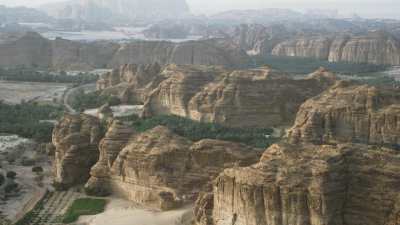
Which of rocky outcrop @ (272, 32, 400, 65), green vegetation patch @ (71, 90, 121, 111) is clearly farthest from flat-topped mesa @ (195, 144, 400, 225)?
rocky outcrop @ (272, 32, 400, 65)

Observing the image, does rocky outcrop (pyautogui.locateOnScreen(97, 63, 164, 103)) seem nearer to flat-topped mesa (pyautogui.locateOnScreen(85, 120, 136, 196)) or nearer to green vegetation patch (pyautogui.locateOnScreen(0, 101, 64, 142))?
green vegetation patch (pyautogui.locateOnScreen(0, 101, 64, 142))

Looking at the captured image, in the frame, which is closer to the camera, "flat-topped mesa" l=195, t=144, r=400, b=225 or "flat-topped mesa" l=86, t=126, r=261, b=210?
"flat-topped mesa" l=195, t=144, r=400, b=225

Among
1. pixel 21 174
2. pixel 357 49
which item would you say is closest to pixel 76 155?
pixel 21 174

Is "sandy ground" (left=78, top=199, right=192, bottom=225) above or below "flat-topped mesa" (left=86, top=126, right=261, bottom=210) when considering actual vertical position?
below

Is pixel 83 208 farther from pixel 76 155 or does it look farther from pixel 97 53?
pixel 97 53

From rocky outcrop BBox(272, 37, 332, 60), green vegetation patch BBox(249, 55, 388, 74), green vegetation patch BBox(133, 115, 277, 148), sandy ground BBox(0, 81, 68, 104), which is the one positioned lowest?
sandy ground BBox(0, 81, 68, 104)

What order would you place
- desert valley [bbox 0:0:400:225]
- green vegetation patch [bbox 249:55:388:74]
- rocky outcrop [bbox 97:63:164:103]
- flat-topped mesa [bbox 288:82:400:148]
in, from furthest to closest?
green vegetation patch [bbox 249:55:388:74], rocky outcrop [bbox 97:63:164:103], flat-topped mesa [bbox 288:82:400:148], desert valley [bbox 0:0:400:225]

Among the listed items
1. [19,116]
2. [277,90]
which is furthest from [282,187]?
[19,116]

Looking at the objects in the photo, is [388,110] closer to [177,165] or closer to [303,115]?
[303,115]
